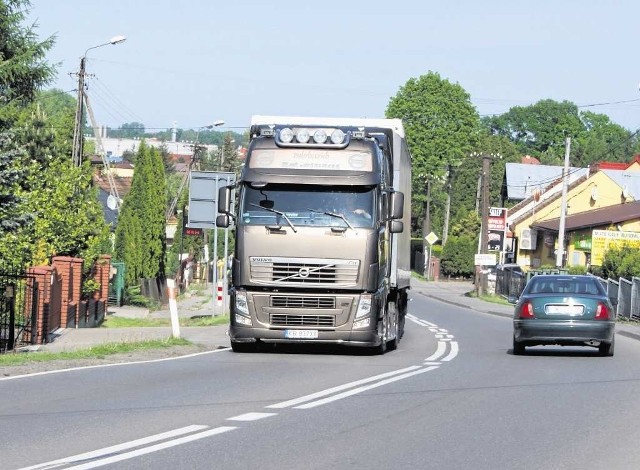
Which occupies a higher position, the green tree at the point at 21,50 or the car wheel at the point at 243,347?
the green tree at the point at 21,50

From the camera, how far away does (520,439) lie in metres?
10.3

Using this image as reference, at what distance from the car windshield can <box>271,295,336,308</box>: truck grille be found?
14.5ft

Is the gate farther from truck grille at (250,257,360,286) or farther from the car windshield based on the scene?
the car windshield

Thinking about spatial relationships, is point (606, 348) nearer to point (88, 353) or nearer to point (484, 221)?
point (88, 353)

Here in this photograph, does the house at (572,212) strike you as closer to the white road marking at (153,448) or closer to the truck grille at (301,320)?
the truck grille at (301,320)

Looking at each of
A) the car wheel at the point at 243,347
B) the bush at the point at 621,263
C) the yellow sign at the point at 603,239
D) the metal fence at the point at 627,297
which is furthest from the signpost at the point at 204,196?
the yellow sign at the point at 603,239

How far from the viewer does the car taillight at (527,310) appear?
21.2 meters

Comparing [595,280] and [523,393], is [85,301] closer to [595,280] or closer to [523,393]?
[595,280]

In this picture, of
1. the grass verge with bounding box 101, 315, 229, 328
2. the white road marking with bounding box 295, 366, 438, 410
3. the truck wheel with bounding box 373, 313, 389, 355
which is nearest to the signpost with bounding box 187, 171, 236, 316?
the grass verge with bounding box 101, 315, 229, 328

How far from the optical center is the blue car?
20.9 meters

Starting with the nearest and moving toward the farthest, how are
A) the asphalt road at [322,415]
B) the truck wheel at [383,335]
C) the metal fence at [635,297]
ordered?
1. the asphalt road at [322,415]
2. the truck wheel at [383,335]
3. the metal fence at [635,297]

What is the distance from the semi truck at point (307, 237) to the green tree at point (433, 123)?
8091cm

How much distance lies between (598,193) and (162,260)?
37.4 meters

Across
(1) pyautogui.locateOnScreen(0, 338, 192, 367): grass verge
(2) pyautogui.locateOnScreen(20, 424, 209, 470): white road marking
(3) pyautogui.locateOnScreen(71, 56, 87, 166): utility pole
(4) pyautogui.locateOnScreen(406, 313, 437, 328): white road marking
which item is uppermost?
(3) pyautogui.locateOnScreen(71, 56, 87, 166): utility pole
